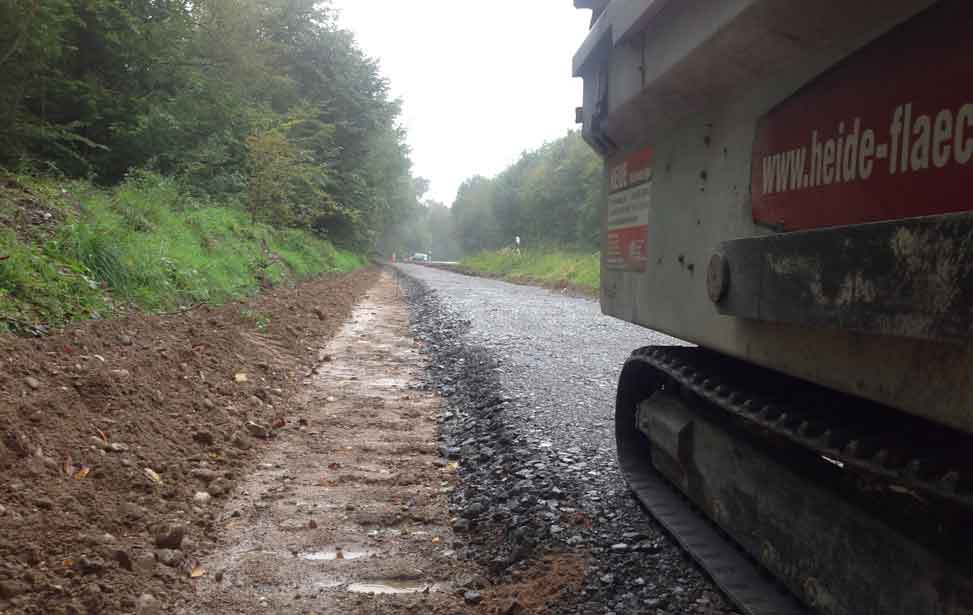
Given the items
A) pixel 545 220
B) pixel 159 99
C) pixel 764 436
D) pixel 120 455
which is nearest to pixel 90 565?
pixel 120 455

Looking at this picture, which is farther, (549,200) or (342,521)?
(549,200)

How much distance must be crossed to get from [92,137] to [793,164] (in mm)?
11818

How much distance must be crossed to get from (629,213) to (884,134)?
1.71 metres

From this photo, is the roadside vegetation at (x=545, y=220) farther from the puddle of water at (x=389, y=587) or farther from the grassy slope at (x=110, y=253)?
the puddle of water at (x=389, y=587)

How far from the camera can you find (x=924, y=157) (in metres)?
1.35

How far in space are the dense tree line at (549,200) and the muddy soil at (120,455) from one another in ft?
79.6

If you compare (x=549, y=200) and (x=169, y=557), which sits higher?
(x=549, y=200)

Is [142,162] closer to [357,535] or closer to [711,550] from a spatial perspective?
[357,535]

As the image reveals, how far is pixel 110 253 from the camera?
6148mm

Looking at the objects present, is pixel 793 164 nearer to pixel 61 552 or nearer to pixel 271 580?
pixel 271 580

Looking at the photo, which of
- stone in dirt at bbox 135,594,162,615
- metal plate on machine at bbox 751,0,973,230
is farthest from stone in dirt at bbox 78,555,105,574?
metal plate on machine at bbox 751,0,973,230

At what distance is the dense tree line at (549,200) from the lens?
124 ft

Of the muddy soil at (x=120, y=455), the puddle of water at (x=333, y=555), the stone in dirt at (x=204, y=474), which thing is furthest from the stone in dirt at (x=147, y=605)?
the stone in dirt at (x=204, y=474)

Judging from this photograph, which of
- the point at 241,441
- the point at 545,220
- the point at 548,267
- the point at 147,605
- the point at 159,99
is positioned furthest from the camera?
the point at 545,220
